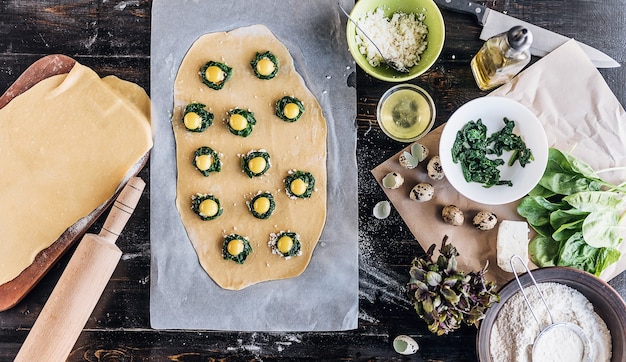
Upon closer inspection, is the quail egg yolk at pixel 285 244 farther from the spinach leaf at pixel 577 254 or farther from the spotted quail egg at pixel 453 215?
the spinach leaf at pixel 577 254

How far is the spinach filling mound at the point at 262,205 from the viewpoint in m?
1.59

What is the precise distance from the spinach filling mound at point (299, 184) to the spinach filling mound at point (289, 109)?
0.54 feet

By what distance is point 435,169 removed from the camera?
154 centimetres

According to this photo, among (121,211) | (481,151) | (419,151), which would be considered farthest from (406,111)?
(121,211)

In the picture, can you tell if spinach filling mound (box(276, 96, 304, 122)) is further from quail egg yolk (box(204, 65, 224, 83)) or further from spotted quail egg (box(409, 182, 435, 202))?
spotted quail egg (box(409, 182, 435, 202))

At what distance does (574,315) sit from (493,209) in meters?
0.36

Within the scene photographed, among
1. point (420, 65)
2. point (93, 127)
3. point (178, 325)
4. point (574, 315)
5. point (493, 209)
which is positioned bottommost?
point (178, 325)

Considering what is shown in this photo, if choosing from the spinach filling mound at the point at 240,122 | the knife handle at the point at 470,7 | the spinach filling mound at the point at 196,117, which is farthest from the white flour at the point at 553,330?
the spinach filling mound at the point at 196,117

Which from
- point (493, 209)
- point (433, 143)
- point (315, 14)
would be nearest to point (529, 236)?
point (493, 209)

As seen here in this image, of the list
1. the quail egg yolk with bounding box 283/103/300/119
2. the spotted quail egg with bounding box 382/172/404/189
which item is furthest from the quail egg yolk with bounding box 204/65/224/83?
the spotted quail egg with bounding box 382/172/404/189

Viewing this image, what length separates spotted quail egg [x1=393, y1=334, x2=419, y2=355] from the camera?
158cm

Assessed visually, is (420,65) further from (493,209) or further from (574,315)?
(574,315)

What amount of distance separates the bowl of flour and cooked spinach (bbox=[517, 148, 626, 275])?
84 millimetres

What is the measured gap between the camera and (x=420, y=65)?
155 cm
